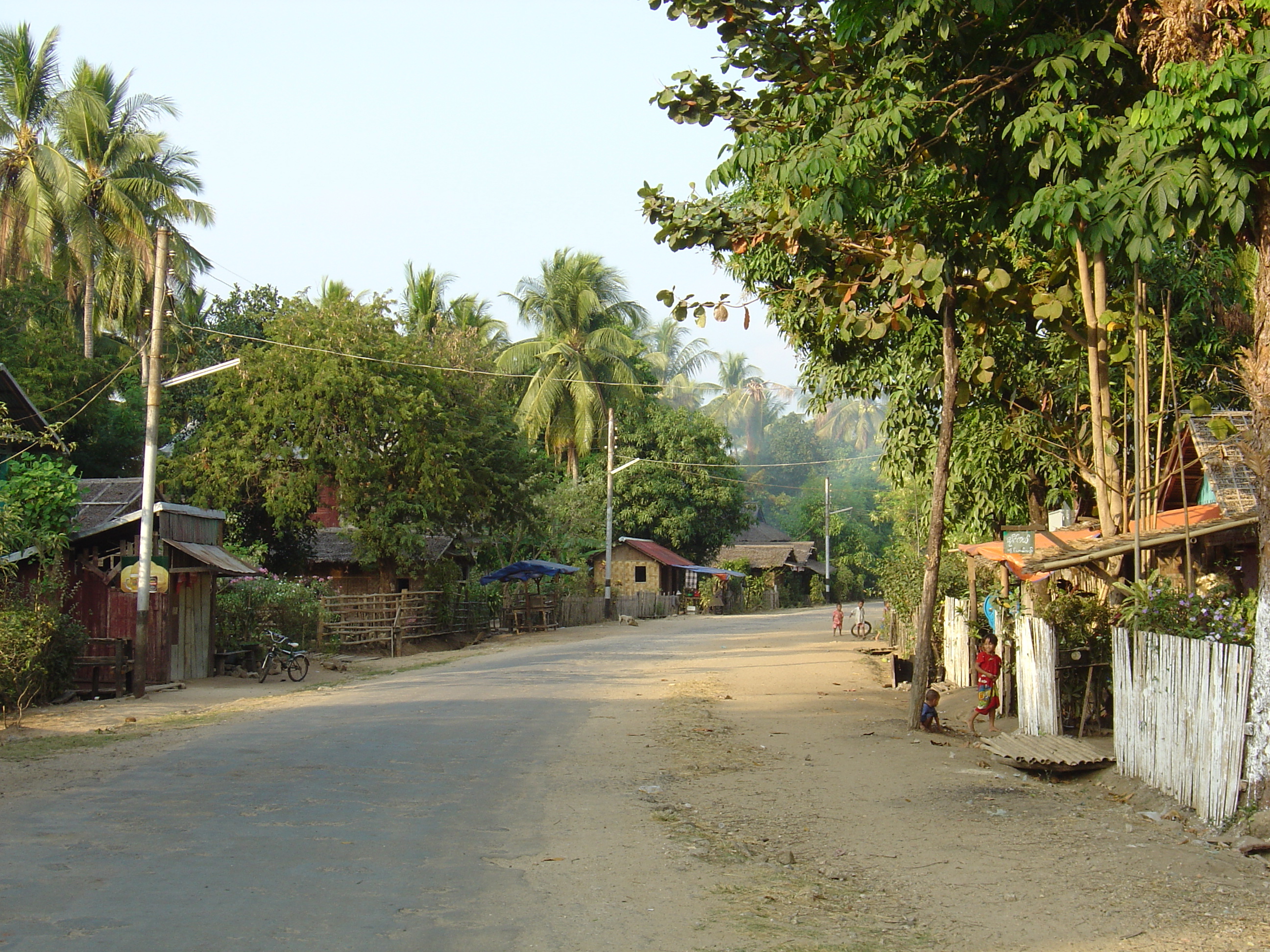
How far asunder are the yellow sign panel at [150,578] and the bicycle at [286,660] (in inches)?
108

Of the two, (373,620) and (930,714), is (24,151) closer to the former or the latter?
(373,620)

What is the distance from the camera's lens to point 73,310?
40.4 meters

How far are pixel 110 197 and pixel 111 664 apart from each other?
23472mm

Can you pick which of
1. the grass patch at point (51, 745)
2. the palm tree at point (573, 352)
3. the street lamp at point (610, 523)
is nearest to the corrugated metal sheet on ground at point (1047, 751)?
the grass patch at point (51, 745)

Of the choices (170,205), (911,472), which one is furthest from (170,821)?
(170,205)

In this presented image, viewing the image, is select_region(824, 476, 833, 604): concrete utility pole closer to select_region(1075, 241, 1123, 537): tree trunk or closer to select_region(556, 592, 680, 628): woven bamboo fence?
select_region(556, 592, 680, 628): woven bamboo fence

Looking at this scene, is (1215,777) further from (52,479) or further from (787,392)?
(787,392)

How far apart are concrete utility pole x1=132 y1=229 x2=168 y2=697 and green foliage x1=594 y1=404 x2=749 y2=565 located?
38558 mm

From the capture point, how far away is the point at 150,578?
19.4 metres

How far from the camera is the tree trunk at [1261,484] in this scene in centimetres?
774

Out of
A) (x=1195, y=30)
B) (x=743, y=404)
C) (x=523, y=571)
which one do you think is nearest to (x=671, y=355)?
→ (x=743, y=404)

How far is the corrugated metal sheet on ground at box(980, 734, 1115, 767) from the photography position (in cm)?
1059

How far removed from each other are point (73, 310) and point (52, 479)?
2549cm

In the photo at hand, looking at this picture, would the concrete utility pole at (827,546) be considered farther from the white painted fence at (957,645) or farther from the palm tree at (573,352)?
the white painted fence at (957,645)
